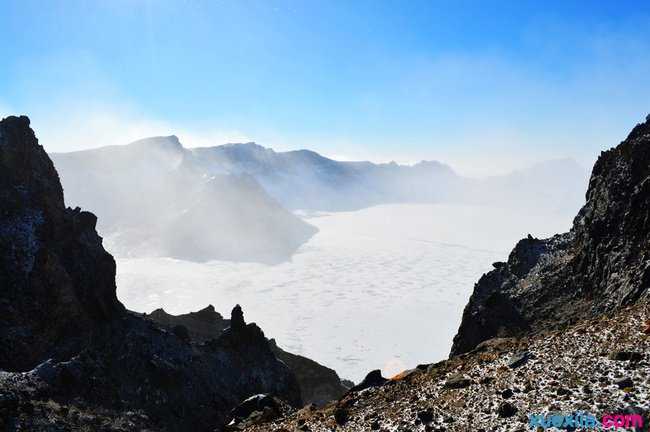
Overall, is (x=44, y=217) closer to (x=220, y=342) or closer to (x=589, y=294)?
(x=220, y=342)

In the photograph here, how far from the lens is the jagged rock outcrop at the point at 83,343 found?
1507 inches

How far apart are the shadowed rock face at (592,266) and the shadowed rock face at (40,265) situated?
4310cm

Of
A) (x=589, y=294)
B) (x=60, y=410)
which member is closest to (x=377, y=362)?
(x=589, y=294)

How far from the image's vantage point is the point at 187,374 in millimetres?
48812

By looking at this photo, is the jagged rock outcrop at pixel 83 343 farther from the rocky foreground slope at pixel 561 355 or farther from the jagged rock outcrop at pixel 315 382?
the jagged rock outcrop at pixel 315 382

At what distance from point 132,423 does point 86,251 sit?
909 inches

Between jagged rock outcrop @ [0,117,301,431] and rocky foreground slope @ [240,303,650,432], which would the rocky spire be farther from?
rocky foreground slope @ [240,303,650,432]

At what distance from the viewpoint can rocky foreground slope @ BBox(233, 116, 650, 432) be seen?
1962 centimetres

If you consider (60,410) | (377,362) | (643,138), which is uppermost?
(643,138)

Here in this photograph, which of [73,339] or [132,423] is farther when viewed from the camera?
A: [73,339]

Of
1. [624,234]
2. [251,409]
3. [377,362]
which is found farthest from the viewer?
[377,362]

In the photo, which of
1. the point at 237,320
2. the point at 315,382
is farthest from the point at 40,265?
the point at 315,382

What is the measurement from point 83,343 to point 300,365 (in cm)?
4759

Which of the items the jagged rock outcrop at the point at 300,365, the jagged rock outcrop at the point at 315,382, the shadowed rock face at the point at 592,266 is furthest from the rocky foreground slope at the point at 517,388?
the jagged rock outcrop at the point at 300,365
